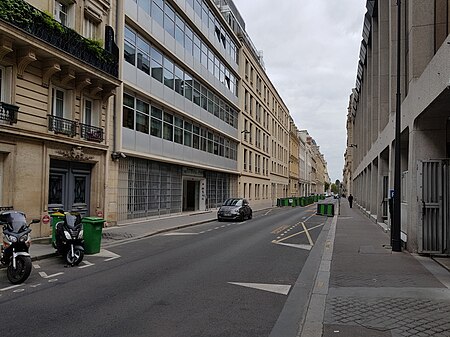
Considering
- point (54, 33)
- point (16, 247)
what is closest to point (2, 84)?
point (54, 33)

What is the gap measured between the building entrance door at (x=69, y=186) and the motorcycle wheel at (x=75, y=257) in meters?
6.02

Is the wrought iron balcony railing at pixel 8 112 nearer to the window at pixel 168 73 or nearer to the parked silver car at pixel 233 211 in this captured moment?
the window at pixel 168 73

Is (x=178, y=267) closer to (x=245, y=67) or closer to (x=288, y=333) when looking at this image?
(x=288, y=333)

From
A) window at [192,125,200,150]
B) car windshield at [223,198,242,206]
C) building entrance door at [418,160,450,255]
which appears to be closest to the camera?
building entrance door at [418,160,450,255]

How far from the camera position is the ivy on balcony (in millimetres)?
A: 12762

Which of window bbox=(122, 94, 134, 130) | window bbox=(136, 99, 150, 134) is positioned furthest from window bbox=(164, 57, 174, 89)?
window bbox=(122, 94, 134, 130)

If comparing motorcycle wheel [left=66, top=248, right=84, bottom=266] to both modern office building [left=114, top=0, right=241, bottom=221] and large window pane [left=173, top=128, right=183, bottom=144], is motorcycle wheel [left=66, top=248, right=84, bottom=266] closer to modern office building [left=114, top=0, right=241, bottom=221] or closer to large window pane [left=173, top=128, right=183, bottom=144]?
modern office building [left=114, top=0, right=241, bottom=221]

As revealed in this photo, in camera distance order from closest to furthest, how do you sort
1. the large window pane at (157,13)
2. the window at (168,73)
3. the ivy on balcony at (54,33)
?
the ivy on balcony at (54,33) → the large window pane at (157,13) → the window at (168,73)

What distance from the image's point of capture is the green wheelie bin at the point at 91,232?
11648 millimetres

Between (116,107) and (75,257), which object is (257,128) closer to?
(116,107)

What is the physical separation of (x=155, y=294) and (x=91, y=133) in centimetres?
1161

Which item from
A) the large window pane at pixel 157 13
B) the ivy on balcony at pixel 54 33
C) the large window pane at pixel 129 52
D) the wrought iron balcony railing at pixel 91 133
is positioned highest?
the large window pane at pixel 157 13

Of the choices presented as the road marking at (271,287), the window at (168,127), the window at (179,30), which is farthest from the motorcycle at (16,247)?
the window at (179,30)

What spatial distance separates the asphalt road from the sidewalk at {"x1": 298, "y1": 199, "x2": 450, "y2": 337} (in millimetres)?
694
